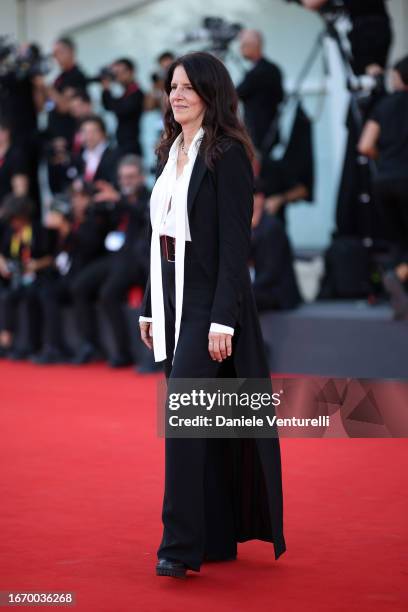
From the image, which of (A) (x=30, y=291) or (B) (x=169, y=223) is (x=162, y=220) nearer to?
(B) (x=169, y=223)

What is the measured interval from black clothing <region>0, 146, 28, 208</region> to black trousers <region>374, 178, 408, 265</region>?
13.9 feet

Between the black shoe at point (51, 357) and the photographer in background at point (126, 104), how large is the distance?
69.5 inches

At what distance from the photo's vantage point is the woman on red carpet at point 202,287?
10.8 feet

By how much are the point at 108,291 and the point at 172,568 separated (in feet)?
17.7

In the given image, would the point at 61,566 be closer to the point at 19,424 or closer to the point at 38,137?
the point at 19,424

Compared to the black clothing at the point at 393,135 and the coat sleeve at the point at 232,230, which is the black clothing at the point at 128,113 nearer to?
the black clothing at the point at 393,135

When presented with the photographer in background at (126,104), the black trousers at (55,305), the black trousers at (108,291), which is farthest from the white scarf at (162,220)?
the photographer in background at (126,104)

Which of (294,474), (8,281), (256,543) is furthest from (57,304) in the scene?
(256,543)

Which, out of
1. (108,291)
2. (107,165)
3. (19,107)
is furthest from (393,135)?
(19,107)

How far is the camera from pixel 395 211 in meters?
7.14

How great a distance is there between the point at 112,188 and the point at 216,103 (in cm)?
568

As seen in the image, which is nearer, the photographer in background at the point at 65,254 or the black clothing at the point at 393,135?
the black clothing at the point at 393,135

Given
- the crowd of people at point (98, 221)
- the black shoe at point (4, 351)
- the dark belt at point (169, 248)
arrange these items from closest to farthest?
1. the dark belt at point (169, 248)
2. the crowd of people at point (98, 221)
3. the black shoe at point (4, 351)

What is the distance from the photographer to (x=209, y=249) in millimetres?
3332
